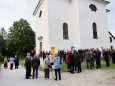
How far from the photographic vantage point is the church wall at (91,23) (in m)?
30.6

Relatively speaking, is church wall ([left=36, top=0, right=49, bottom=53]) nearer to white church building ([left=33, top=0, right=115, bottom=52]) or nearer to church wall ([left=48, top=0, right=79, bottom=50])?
white church building ([left=33, top=0, right=115, bottom=52])

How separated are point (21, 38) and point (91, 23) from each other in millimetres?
33517

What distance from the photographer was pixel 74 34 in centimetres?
3114

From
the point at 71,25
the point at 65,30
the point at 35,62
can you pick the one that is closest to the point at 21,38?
the point at 71,25

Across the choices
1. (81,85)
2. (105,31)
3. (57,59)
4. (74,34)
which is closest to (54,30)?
(74,34)

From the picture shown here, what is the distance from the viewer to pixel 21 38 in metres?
61.6

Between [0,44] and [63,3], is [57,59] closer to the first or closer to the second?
[63,3]

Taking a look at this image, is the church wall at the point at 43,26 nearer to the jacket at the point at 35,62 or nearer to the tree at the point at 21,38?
the jacket at the point at 35,62

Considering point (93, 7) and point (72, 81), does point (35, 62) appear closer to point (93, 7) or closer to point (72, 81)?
point (72, 81)

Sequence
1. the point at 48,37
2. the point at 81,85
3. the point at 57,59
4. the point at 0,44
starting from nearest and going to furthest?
1. the point at 81,85
2. the point at 57,59
3. the point at 48,37
4. the point at 0,44

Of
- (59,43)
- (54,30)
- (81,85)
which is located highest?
(54,30)

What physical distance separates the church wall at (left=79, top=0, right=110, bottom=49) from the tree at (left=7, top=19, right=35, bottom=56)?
3134 cm

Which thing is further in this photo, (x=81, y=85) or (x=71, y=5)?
(x=71, y=5)

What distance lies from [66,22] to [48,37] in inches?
155
